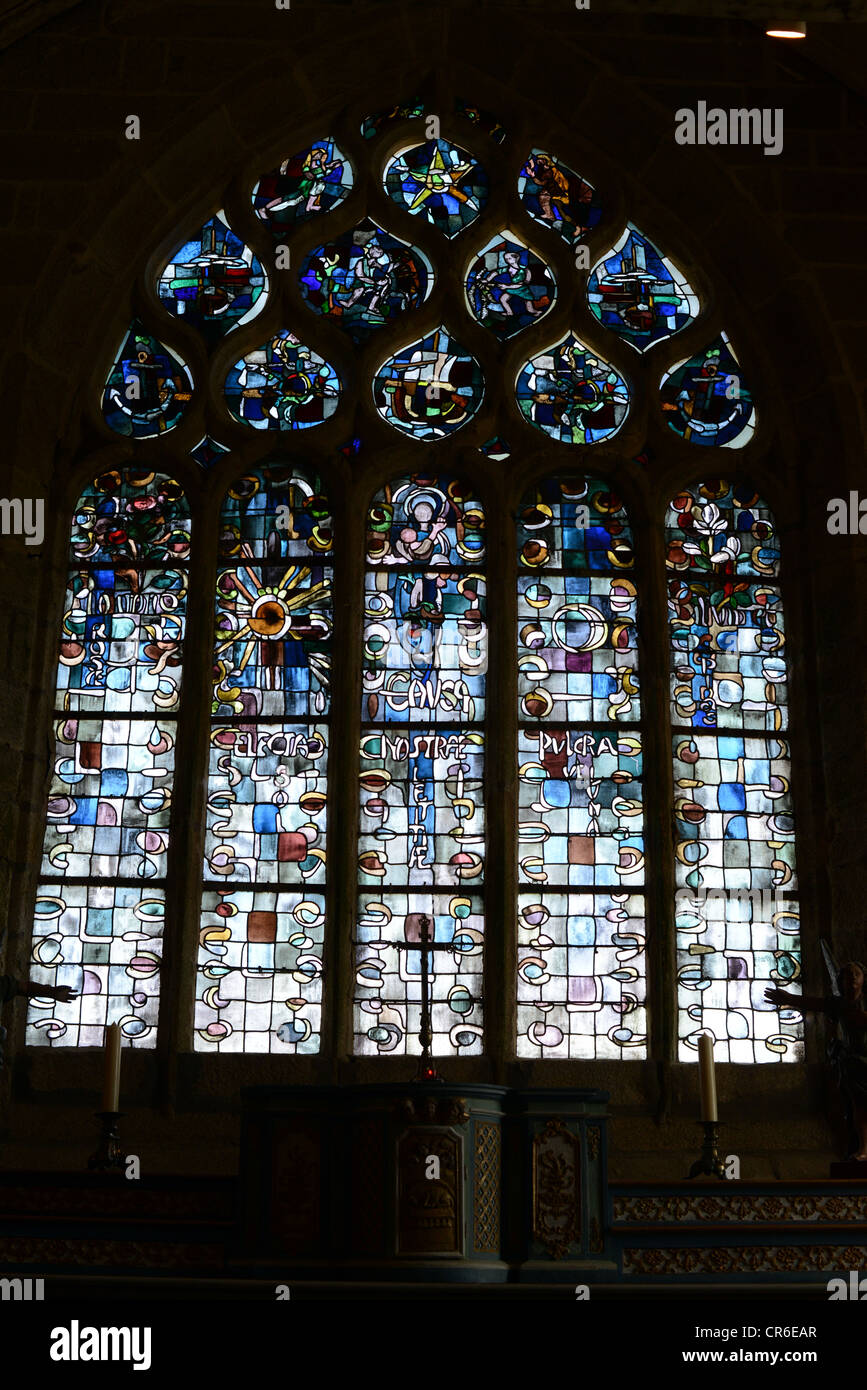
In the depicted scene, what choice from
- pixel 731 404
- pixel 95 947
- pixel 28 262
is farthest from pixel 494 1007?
pixel 28 262

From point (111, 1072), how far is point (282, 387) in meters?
3.99

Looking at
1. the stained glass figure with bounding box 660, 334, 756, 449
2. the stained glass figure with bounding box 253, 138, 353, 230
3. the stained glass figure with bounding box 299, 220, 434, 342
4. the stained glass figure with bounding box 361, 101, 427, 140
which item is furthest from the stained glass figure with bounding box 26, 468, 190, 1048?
the stained glass figure with bounding box 660, 334, 756, 449

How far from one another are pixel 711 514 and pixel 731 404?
63 cm

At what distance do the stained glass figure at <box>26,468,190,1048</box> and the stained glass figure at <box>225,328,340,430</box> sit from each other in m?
0.58

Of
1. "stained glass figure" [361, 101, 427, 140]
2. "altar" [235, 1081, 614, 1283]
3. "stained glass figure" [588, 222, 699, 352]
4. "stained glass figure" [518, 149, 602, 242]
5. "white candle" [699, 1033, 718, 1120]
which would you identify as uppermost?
"stained glass figure" [361, 101, 427, 140]

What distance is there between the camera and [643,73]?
9.29 m

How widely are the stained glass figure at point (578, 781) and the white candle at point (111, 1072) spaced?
2.01 m

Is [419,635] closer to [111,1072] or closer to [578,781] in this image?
A: [578,781]

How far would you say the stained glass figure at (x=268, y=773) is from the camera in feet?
25.6

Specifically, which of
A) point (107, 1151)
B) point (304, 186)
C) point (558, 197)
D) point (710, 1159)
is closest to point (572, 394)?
point (558, 197)

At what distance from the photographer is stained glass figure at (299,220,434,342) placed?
917 centimetres

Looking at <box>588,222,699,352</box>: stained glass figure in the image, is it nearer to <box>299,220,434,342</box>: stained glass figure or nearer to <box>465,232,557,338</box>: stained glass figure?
<box>465,232,557,338</box>: stained glass figure

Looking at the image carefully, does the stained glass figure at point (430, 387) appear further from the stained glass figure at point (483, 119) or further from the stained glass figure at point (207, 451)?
the stained glass figure at point (483, 119)

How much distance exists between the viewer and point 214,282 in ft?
30.3
